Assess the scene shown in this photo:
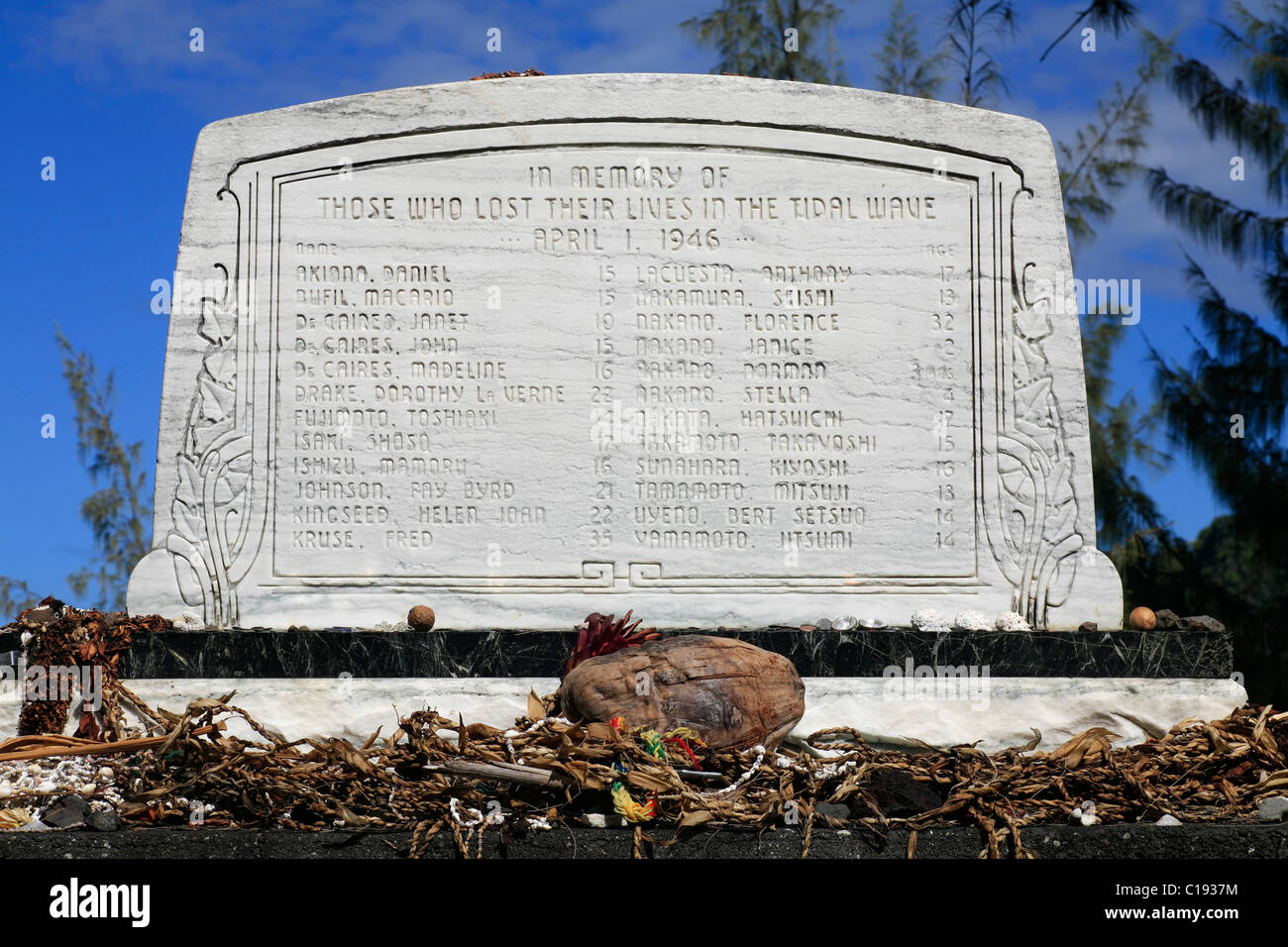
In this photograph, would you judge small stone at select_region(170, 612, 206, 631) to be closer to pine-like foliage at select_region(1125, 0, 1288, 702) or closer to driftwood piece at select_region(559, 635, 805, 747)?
driftwood piece at select_region(559, 635, 805, 747)

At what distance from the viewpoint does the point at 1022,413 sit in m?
6.12

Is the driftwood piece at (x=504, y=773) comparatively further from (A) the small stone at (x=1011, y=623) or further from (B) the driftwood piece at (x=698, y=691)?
(A) the small stone at (x=1011, y=623)

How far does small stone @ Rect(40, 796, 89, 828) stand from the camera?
364cm

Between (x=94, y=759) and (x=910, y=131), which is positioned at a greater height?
(x=910, y=131)

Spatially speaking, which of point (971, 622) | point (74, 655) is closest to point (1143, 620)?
point (971, 622)

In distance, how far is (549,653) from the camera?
5336 mm

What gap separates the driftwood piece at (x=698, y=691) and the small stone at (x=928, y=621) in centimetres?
161

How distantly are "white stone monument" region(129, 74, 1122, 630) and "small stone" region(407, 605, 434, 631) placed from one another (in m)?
0.17

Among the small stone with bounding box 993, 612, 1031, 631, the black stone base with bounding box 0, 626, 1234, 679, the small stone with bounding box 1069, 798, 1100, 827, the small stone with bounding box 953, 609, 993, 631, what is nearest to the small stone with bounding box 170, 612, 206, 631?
the black stone base with bounding box 0, 626, 1234, 679

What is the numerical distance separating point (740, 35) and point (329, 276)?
9.67 m

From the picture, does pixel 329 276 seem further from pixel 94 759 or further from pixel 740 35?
pixel 740 35
